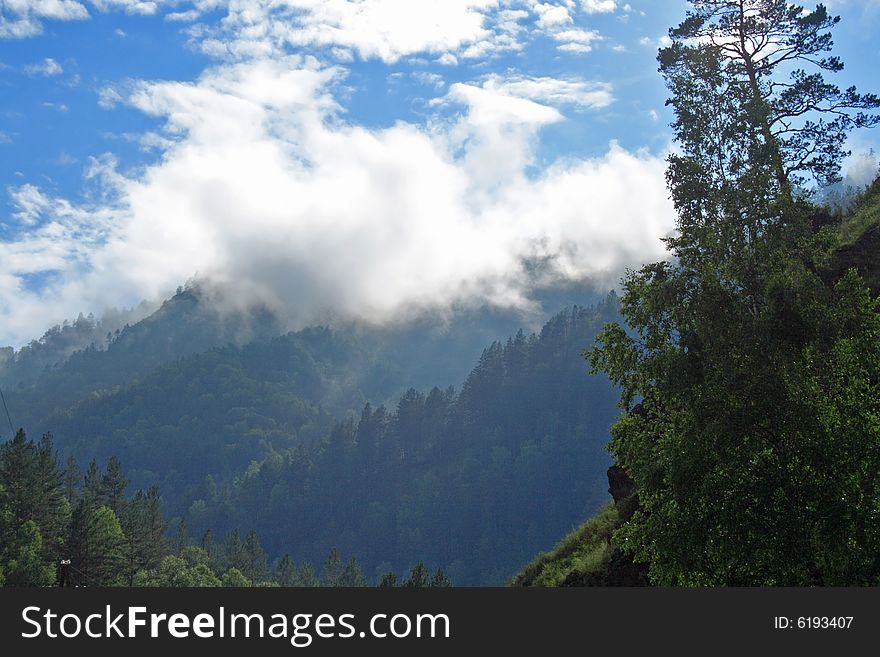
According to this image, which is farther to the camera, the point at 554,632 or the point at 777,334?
the point at 777,334

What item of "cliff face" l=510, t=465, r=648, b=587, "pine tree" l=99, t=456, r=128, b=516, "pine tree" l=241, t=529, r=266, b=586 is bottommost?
"cliff face" l=510, t=465, r=648, b=587

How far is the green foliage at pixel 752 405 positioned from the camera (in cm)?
1611

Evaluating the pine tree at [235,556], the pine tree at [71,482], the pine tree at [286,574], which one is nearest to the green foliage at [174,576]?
the pine tree at [71,482]

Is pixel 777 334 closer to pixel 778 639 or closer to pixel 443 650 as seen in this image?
pixel 778 639

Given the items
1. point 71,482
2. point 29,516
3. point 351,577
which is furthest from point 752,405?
point 351,577

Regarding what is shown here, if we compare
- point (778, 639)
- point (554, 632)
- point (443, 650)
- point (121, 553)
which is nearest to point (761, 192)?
point (778, 639)

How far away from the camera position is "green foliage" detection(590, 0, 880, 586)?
16109 millimetres

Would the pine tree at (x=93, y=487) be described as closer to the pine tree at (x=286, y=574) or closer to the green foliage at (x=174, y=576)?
the green foliage at (x=174, y=576)

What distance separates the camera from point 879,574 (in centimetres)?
1545

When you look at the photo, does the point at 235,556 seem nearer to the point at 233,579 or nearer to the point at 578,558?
the point at 233,579

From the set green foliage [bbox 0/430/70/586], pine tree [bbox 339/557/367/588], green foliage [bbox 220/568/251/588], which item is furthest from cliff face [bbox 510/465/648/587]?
pine tree [bbox 339/557/367/588]

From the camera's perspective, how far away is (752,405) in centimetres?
1695

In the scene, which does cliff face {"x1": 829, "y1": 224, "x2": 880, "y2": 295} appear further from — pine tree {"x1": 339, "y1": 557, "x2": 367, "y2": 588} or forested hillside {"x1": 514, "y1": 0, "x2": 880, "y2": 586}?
pine tree {"x1": 339, "y1": 557, "x2": 367, "y2": 588}

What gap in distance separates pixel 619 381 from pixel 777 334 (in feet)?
16.0
